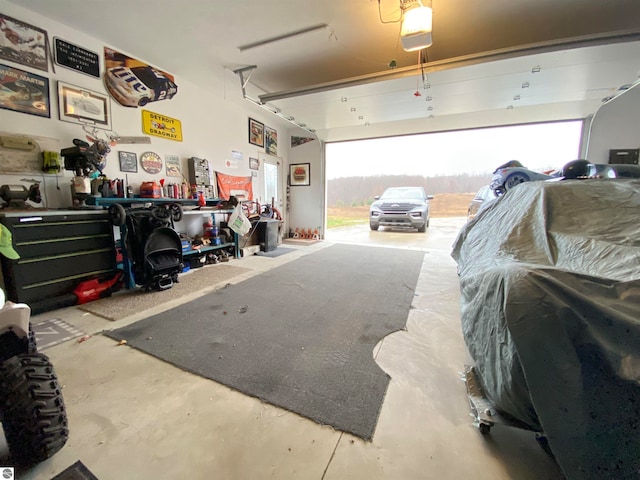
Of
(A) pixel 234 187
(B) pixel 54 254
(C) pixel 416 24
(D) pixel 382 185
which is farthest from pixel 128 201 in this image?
(D) pixel 382 185

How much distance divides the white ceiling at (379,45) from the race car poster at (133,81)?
0.44 ft

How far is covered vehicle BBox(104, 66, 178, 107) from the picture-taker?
10.5 ft

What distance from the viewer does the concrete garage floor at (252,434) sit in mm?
982

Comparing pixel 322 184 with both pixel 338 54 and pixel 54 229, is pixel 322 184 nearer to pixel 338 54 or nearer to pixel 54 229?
pixel 338 54

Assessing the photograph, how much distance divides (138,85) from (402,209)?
633cm

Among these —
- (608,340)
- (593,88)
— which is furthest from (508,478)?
(593,88)

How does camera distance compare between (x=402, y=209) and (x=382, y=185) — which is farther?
(x=382, y=185)

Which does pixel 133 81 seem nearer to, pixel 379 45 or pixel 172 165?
pixel 172 165

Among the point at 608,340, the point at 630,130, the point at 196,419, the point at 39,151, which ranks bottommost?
the point at 196,419

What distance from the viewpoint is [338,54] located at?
328 centimetres

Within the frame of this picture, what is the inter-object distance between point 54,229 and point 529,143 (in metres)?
9.65

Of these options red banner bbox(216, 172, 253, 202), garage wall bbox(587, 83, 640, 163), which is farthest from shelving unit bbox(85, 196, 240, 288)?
garage wall bbox(587, 83, 640, 163)

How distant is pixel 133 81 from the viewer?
3379 millimetres

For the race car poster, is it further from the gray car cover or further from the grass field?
the grass field
